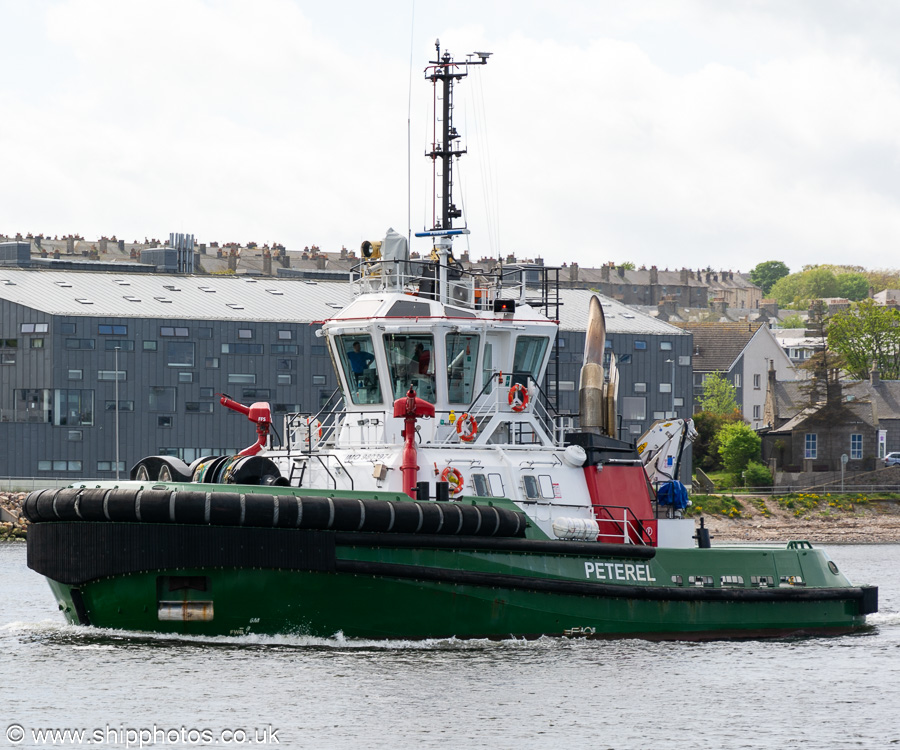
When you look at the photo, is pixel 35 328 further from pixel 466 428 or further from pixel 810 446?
pixel 466 428

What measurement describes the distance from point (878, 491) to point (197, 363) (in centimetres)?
2770

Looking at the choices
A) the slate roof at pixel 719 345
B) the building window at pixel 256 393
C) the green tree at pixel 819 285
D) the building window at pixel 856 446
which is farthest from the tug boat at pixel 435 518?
the green tree at pixel 819 285

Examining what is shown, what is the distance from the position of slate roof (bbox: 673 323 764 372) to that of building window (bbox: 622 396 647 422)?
77.9 ft

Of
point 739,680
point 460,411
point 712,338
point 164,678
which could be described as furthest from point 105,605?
point 712,338

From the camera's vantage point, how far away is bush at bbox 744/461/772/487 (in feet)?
213

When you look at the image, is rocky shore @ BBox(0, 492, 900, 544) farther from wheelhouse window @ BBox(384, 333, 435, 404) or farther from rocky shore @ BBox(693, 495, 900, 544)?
wheelhouse window @ BBox(384, 333, 435, 404)

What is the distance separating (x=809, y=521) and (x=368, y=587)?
140ft

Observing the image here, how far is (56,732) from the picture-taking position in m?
15.2

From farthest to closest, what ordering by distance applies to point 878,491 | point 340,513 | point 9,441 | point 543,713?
point 878,491
point 9,441
point 340,513
point 543,713

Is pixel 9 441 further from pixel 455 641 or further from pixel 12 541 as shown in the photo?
pixel 455 641

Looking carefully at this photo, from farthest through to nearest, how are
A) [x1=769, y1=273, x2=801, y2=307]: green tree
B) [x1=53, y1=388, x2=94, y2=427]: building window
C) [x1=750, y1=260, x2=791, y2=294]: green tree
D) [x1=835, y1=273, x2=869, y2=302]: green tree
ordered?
[x1=750, y1=260, x2=791, y2=294]: green tree
[x1=769, y1=273, x2=801, y2=307]: green tree
[x1=835, y1=273, x2=869, y2=302]: green tree
[x1=53, y1=388, x2=94, y2=427]: building window

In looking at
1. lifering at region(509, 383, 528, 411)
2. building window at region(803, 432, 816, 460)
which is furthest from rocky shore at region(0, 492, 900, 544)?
lifering at region(509, 383, 528, 411)

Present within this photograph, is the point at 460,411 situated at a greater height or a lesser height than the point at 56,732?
greater

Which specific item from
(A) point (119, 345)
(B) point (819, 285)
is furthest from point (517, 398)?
(B) point (819, 285)
